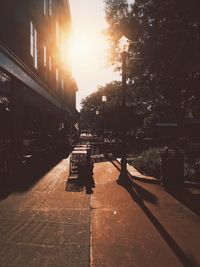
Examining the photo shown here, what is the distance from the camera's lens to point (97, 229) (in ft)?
21.3

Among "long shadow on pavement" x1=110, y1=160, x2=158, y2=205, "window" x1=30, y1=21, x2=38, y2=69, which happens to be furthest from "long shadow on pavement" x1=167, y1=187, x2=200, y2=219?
"window" x1=30, y1=21, x2=38, y2=69

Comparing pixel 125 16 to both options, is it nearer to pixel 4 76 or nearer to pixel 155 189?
pixel 4 76

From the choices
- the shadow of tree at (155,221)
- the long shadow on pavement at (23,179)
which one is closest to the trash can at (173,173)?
the shadow of tree at (155,221)

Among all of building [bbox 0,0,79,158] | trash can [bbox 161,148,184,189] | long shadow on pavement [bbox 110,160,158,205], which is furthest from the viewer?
building [bbox 0,0,79,158]

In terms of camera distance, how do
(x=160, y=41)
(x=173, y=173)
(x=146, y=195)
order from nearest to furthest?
(x=146, y=195)
(x=173, y=173)
(x=160, y=41)

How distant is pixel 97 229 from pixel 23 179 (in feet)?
21.4

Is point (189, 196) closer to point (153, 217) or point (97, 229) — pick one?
point (153, 217)

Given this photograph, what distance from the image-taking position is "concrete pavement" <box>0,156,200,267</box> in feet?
16.6

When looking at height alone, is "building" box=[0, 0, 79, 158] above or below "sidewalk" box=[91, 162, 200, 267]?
above

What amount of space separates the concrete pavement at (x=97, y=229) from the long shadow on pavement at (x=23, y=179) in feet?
1.36

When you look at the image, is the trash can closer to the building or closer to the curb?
the curb

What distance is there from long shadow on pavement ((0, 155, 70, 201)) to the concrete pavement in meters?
0.41

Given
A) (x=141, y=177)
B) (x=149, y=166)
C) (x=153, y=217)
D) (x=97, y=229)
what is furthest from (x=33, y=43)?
(x=97, y=229)

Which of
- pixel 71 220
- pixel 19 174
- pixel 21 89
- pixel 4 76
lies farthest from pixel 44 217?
pixel 21 89
